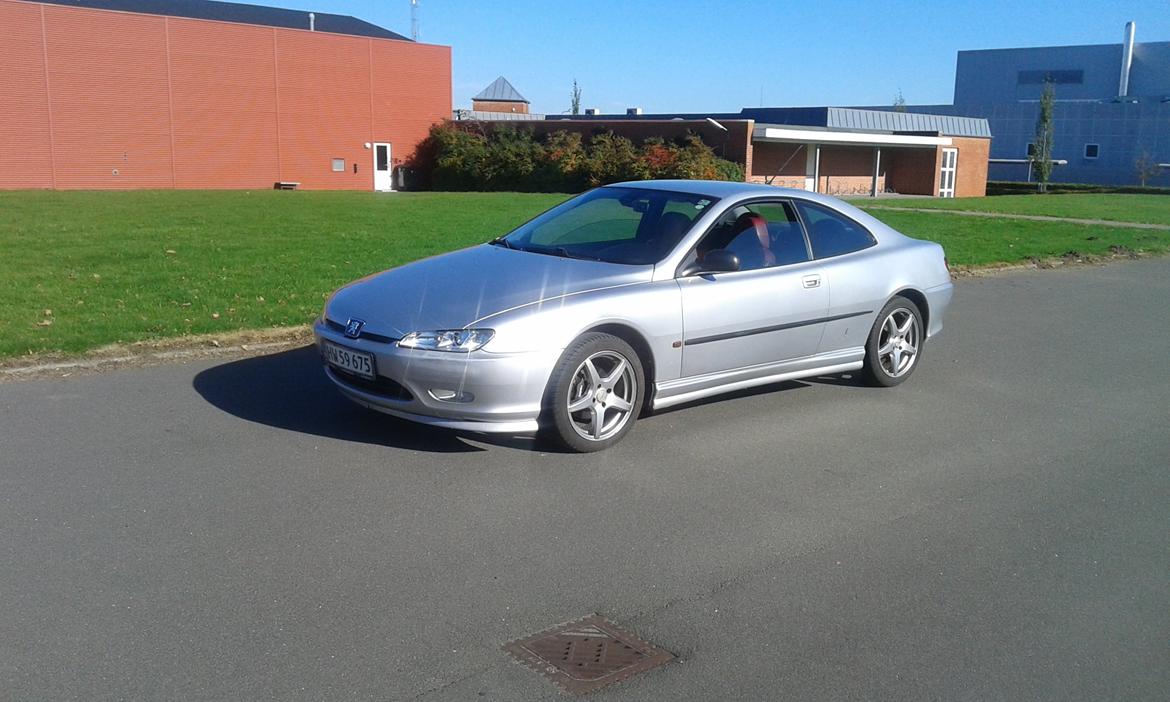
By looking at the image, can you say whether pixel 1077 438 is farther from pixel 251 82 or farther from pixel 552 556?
pixel 251 82

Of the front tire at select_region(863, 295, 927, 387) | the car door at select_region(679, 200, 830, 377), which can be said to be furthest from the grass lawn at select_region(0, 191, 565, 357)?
the front tire at select_region(863, 295, 927, 387)

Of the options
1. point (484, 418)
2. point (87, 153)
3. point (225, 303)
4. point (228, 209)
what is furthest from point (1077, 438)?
point (87, 153)

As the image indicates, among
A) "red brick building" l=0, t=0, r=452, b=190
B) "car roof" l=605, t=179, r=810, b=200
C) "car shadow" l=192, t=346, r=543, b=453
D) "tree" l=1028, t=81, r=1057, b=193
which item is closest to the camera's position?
"car shadow" l=192, t=346, r=543, b=453

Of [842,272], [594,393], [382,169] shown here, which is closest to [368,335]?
[594,393]

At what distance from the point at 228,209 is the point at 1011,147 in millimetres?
65903

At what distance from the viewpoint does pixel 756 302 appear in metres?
6.72

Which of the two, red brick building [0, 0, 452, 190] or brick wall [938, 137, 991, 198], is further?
brick wall [938, 137, 991, 198]

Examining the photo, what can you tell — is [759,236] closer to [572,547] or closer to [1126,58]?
[572,547]

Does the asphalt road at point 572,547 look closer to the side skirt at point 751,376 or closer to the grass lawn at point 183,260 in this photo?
the side skirt at point 751,376

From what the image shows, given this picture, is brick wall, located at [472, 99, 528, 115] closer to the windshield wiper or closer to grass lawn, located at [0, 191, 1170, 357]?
grass lawn, located at [0, 191, 1170, 357]

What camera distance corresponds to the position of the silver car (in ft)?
Result: 18.6

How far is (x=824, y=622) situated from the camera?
4020 mm

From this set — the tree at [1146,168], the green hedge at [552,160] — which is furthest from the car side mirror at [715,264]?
the tree at [1146,168]

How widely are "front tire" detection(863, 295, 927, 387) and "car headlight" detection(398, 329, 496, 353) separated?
330 cm
